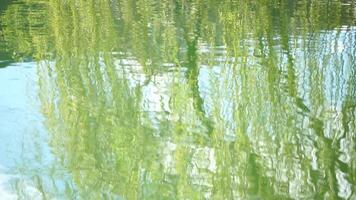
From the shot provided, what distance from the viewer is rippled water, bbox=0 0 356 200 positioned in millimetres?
2896

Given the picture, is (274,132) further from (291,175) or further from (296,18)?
(296,18)

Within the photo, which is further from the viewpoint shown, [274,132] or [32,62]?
[32,62]

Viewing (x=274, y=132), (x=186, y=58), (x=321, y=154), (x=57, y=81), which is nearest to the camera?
(x=321, y=154)

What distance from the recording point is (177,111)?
398 centimetres

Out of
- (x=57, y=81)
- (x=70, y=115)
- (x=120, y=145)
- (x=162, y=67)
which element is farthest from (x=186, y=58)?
(x=120, y=145)

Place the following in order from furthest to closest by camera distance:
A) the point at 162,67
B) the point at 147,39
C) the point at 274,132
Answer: the point at 147,39
the point at 162,67
the point at 274,132

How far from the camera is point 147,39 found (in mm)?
6367

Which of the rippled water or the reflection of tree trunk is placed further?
the reflection of tree trunk

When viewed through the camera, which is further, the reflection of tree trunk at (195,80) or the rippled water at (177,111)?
the reflection of tree trunk at (195,80)

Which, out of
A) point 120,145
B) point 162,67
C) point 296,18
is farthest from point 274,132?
point 296,18

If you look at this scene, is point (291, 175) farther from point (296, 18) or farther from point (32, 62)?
point (296, 18)

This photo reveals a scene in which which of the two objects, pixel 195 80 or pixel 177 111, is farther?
pixel 195 80

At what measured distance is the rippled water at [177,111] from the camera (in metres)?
2.90

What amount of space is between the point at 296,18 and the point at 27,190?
230 inches
